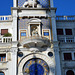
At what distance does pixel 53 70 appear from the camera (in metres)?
24.8

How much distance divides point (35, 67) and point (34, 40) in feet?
10.6

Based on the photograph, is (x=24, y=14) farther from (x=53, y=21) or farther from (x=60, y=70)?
(x=60, y=70)

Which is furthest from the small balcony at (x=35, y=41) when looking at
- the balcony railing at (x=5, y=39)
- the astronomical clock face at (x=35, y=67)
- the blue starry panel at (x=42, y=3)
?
the blue starry panel at (x=42, y=3)

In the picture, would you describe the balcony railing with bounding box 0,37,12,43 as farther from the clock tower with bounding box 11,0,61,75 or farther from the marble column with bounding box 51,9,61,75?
the marble column with bounding box 51,9,61,75

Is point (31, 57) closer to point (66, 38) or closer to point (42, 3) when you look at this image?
point (66, 38)

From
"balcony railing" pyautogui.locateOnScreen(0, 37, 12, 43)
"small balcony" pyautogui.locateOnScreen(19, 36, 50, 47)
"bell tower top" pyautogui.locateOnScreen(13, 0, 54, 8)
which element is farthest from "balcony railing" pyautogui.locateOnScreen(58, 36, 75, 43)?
"balcony railing" pyautogui.locateOnScreen(0, 37, 12, 43)

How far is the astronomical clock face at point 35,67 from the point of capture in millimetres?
24641

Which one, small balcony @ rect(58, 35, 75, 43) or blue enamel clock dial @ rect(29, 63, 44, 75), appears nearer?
blue enamel clock dial @ rect(29, 63, 44, 75)

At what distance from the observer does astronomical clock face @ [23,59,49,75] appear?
24.6 m

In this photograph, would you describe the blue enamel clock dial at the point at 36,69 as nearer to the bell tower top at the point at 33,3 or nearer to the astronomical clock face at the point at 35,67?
the astronomical clock face at the point at 35,67

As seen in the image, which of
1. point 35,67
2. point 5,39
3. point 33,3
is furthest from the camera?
point 33,3

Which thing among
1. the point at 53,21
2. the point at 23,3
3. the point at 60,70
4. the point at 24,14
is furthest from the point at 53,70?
the point at 23,3

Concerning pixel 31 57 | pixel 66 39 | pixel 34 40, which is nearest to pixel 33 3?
pixel 34 40

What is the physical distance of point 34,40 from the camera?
2523 centimetres
